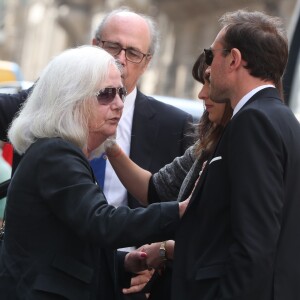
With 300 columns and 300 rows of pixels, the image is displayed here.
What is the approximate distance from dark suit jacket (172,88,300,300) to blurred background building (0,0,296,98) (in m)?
18.2

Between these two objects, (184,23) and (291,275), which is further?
(184,23)

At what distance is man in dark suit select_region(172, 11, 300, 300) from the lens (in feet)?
11.5

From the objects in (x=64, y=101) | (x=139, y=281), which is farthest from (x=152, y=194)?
(x=64, y=101)

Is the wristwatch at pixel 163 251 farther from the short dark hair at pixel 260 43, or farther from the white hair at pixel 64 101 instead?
the short dark hair at pixel 260 43

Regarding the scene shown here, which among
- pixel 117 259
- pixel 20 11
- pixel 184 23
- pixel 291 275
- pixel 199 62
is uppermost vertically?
pixel 199 62

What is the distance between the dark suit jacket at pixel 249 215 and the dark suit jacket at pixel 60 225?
0.18m

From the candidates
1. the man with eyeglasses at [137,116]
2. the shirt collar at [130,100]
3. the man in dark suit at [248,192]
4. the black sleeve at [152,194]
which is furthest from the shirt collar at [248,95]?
the shirt collar at [130,100]

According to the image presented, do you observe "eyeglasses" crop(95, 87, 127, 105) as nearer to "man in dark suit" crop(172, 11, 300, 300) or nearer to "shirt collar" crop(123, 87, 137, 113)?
"man in dark suit" crop(172, 11, 300, 300)

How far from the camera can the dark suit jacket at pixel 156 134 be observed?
210 inches

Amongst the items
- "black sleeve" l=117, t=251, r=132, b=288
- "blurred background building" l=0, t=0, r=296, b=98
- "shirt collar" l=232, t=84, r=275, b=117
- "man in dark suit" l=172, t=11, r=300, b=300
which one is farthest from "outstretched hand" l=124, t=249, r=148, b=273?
"blurred background building" l=0, t=0, r=296, b=98

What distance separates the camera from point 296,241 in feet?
11.9

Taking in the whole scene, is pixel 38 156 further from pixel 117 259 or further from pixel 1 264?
pixel 117 259

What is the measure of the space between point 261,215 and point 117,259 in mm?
964

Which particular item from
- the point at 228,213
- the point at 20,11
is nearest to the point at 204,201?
the point at 228,213
